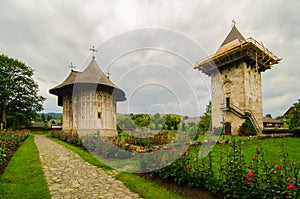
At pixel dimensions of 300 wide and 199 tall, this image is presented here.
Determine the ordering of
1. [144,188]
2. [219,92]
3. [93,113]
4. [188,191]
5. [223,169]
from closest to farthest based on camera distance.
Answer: [223,169], [188,191], [144,188], [93,113], [219,92]

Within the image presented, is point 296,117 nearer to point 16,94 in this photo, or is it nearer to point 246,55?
point 246,55

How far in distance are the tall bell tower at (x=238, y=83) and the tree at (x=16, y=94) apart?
2332cm

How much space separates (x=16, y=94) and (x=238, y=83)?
2730 centimetres

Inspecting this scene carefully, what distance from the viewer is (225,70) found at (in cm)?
1884

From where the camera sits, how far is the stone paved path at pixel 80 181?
3.57 metres

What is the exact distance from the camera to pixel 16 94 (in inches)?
945

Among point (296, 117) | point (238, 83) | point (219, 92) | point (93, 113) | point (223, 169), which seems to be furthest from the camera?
point (219, 92)

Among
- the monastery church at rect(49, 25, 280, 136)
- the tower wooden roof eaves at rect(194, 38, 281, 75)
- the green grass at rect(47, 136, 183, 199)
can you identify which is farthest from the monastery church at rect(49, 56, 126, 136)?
the green grass at rect(47, 136, 183, 199)

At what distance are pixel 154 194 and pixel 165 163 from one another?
34.5 inches

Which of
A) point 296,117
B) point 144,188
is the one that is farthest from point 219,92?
point 144,188

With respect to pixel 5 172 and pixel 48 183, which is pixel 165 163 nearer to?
pixel 48 183

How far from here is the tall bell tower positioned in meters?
16.6

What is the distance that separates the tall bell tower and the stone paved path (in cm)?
1323

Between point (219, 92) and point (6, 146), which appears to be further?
point (219, 92)
